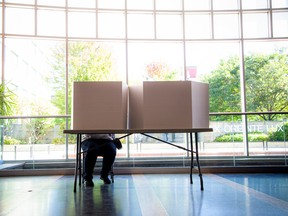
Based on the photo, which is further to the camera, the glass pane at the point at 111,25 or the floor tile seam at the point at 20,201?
the glass pane at the point at 111,25

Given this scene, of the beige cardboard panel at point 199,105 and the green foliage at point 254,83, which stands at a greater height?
the green foliage at point 254,83

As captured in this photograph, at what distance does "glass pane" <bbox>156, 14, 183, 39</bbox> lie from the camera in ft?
20.6

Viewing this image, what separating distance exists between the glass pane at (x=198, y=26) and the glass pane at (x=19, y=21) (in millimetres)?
3022

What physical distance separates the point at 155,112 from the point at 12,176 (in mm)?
2454

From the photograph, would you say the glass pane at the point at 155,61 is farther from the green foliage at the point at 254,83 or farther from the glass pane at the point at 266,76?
the glass pane at the point at 266,76

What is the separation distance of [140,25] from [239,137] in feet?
10.8

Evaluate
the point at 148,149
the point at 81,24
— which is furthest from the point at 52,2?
the point at 148,149

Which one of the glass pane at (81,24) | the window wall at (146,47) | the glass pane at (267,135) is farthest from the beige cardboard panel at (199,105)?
the glass pane at (81,24)

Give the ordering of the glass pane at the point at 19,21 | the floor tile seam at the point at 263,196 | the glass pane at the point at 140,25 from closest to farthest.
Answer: the floor tile seam at the point at 263,196, the glass pane at the point at 19,21, the glass pane at the point at 140,25

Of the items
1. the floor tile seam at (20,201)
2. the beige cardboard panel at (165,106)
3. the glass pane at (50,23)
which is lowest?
the floor tile seam at (20,201)

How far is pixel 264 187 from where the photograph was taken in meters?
2.76

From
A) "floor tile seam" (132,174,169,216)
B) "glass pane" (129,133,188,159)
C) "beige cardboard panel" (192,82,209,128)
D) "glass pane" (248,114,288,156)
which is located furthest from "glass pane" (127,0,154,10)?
"beige cardboard panel" (192,82,209,128)

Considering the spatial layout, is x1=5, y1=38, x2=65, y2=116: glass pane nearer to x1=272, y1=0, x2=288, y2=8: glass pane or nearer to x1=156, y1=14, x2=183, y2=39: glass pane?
x1=156, y1=14, x2=183, y2=39: glass pane

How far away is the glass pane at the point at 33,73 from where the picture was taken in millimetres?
5867
